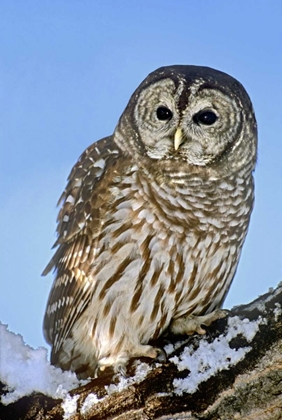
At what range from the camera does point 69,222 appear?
4.08m

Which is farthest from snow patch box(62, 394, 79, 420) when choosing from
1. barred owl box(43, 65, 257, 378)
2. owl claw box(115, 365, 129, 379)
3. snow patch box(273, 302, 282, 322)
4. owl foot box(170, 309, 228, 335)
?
snow patch box(273, 302, 282, 322)

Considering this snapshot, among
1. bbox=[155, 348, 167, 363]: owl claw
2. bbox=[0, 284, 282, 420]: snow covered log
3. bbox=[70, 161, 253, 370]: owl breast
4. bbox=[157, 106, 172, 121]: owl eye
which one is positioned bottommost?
bbox=[0, 284, 282, 420]: snow covered log

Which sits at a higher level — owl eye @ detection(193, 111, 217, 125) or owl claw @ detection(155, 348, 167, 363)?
owl eye @ detection(193, 111, 217, 125)

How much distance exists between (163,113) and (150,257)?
35.2 inches

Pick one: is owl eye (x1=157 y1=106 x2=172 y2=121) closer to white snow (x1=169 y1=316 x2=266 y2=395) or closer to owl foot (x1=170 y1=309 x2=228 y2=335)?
owl foot (x1=170 y1=309 x2=228 y2=335)

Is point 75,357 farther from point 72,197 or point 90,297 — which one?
point 72,197

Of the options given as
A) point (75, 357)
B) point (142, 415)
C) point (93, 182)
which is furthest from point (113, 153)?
point (142, 415)

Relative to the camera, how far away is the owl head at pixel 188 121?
380cm

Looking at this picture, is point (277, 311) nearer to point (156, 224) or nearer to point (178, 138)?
point (156, 224)

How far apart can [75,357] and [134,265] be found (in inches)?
29.6

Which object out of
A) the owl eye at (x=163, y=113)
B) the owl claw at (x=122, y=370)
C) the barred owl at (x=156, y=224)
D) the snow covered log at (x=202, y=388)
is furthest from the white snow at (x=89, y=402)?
the owl eye at (x=163, y=113)

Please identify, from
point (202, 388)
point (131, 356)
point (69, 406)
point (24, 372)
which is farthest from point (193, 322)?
point (24, 372)

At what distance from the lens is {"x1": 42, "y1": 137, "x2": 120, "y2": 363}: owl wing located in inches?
152

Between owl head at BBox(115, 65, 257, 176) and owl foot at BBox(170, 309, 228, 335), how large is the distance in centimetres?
92
